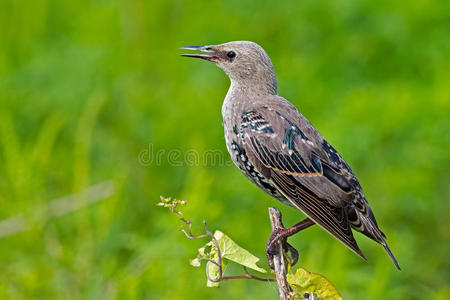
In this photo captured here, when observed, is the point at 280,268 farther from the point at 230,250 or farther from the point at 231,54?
the point at 231,54

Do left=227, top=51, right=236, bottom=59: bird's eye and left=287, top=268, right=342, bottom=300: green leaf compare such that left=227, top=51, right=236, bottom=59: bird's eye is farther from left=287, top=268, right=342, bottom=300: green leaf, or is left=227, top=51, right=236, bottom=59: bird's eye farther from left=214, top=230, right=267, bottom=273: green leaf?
left=287, top=268, right=342, bottom=300: green leaf

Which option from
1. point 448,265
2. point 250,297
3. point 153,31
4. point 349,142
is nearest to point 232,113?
point 250,297

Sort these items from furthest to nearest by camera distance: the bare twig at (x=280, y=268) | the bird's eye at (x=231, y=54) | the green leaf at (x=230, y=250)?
the bird's eye at (x=231, y=54) < the green leaf at (x=230, y=250) < the bare twig at (x=280, y=268)

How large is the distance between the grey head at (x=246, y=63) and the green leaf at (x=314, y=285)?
94.3 inches

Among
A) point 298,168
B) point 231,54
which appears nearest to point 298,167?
point 298,168

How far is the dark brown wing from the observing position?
5199 mm

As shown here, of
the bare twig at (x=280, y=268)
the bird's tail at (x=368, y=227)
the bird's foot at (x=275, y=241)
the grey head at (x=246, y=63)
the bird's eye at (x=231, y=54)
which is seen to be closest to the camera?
the bare twig at (x=280, y=268)

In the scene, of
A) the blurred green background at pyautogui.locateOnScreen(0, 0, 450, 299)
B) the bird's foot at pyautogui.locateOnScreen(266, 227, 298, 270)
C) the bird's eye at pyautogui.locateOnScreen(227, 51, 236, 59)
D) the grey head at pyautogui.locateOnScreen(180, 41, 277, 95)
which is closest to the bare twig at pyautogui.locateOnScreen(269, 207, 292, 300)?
→ the bird's foot at pyautogui.locateOnScreen(266, 227, 298, 270)

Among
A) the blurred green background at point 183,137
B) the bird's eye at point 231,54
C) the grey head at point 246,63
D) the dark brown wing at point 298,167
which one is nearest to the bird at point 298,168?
the dark brown wing at point 298,167

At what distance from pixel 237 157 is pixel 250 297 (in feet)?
6.88

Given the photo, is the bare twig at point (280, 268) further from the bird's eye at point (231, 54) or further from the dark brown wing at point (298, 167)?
the bird's eye at point (231, 54)

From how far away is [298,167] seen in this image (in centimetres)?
536

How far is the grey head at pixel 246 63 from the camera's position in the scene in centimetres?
611

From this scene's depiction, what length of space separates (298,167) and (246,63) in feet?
4.10
